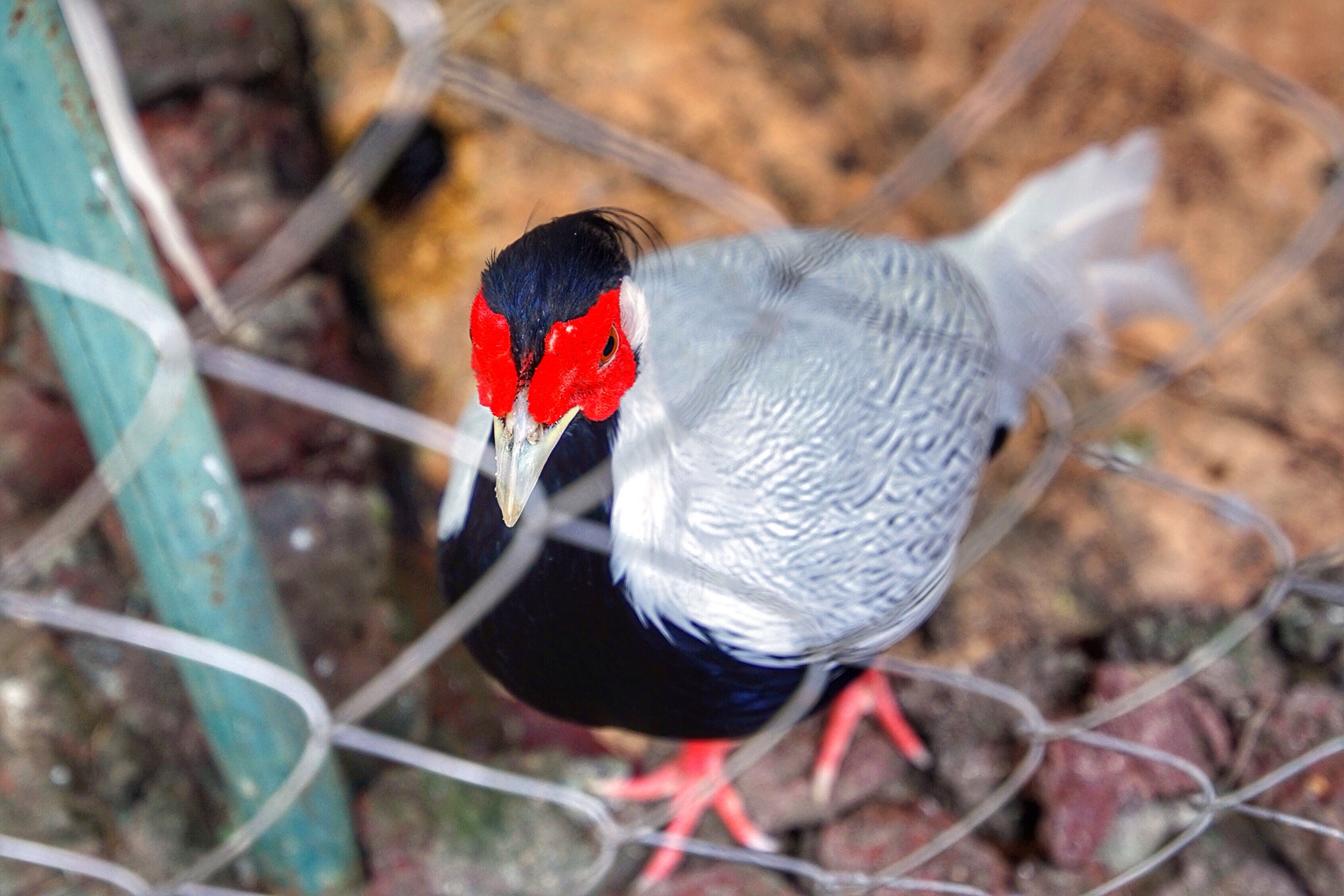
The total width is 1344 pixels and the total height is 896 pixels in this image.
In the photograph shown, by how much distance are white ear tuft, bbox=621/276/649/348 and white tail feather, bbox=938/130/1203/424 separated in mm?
659

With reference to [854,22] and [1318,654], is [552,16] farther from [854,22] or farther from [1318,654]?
[1318,654]

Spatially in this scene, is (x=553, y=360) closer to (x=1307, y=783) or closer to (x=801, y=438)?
(x=801, y=438)

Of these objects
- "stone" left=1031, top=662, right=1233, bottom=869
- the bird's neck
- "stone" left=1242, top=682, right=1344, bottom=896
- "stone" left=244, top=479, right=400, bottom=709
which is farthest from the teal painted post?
"stone" left=1242, top=682, right=1344, bottom=896

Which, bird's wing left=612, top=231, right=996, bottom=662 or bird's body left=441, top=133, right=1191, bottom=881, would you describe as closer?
bird's body left=441, top=133, right=1191, bottom=881

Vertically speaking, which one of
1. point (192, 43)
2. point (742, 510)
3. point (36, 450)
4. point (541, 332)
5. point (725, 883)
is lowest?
point (725, 883)

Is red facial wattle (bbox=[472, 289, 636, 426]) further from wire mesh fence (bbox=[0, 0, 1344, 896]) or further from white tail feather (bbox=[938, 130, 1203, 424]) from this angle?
white tail feather (bbox=[938, 130, 1203, 424])

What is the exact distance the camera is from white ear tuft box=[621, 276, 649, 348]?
74 cm

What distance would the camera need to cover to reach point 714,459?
881mm

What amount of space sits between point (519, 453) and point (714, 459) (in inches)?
9.3

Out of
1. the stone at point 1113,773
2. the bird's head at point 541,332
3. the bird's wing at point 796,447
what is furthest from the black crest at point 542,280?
the stone at point 1113,773

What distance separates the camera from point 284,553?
1.30 m

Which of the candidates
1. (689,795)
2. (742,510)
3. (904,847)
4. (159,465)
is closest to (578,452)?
(742,510)

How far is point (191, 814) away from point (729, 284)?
0.85 m

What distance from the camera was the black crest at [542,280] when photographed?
2.17ft
